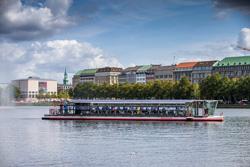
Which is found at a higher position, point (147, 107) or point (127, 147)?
point (147, 107)

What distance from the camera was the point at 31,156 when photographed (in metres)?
37.8

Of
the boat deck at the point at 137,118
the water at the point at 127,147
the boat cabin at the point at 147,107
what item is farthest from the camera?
the boat cabin at the point at 147,107

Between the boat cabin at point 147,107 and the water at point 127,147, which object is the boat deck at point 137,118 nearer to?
the boat cabin at point 147,107

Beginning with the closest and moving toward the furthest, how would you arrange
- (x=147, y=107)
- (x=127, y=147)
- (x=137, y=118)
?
(x=127, y=147) → (x=137, y=118) → (x=147, y=107)

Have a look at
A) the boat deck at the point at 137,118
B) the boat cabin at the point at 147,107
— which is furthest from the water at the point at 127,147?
the boat cabin at the point at 147,107

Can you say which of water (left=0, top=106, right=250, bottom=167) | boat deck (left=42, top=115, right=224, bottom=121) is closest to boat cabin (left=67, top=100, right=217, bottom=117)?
boat deck (left=42, top=115, right=224, bottom=121)

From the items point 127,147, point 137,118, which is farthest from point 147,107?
point 127,147

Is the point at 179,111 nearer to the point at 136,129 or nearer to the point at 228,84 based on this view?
the point at 136,129

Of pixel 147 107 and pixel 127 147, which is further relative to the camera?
pixel 147 107

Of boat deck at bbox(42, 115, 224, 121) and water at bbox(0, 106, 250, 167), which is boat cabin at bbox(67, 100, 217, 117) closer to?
boat deck at bbox(42, 115, 224, 121)

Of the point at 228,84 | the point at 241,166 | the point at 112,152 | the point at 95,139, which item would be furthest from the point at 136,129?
the point at 228,84

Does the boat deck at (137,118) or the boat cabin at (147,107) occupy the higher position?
the boat cabin at (147,107)

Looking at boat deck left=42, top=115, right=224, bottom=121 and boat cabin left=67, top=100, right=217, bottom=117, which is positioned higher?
boat cabin left=67, top=100, right=217, bottom=117

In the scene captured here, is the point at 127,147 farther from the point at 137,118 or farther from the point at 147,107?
the point at 147,107
